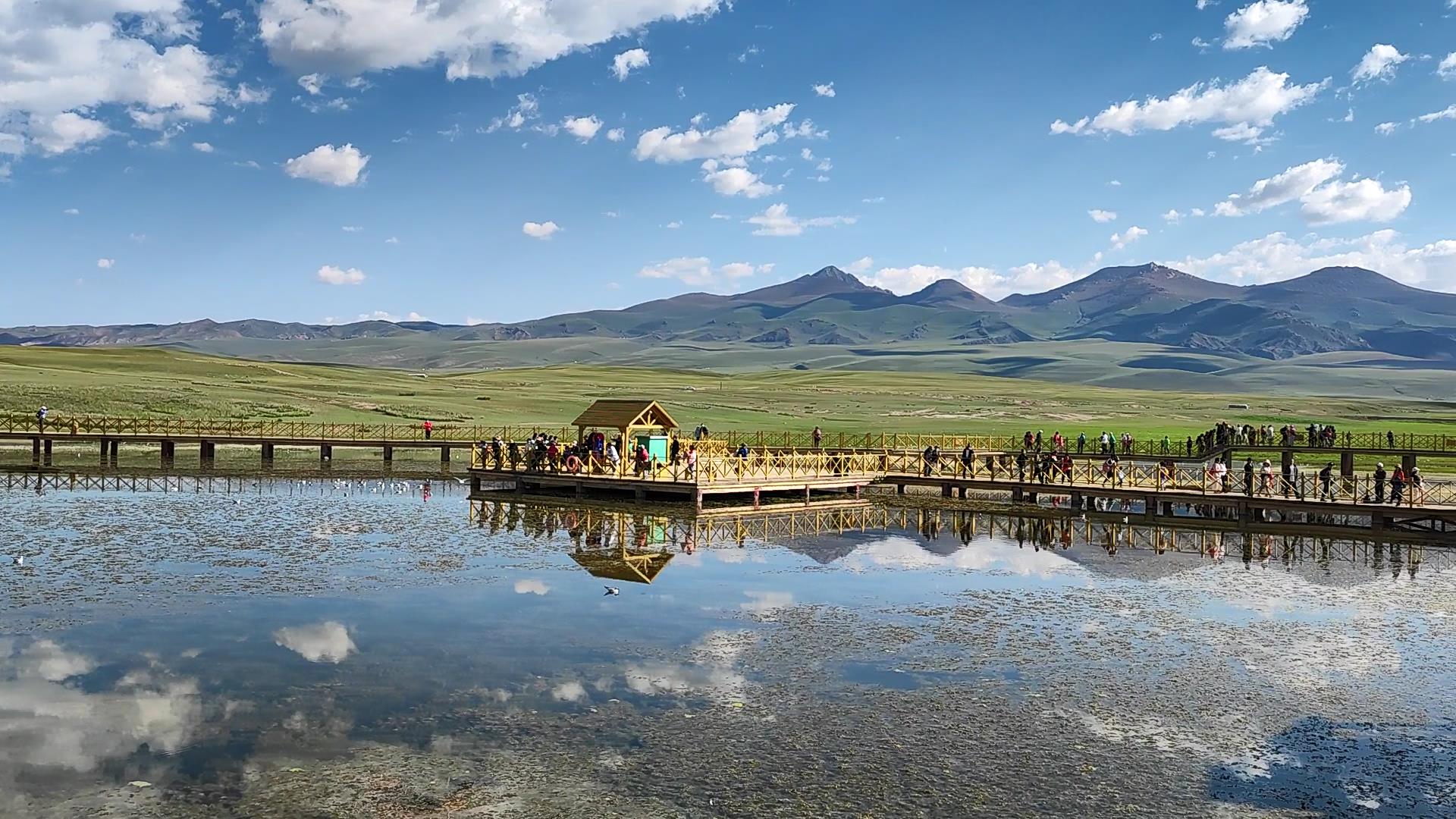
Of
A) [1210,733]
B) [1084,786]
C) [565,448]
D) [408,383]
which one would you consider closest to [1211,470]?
[565,448]

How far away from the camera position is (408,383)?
517 ft

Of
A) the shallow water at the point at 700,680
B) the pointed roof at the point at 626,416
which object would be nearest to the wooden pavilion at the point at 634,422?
the pointed roof at the point at 626,416

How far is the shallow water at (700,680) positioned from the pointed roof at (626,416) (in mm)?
19444

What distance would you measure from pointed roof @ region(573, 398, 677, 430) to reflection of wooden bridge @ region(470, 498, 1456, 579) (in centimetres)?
656

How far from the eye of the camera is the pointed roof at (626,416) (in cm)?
5894

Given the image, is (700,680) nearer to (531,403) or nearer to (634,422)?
(634,422)

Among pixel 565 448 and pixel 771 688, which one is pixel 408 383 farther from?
pixel 771 688

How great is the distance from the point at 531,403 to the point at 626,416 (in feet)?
239

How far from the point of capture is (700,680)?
2189 cm

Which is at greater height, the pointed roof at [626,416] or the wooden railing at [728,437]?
the pointed roof at [626,416]

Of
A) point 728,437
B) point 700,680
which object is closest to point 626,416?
point 728,437

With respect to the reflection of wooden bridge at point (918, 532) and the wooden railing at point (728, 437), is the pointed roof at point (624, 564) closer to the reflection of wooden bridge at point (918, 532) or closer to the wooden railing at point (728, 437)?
the reflection of wooden bridge at point (918, 532)

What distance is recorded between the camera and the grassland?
101 m

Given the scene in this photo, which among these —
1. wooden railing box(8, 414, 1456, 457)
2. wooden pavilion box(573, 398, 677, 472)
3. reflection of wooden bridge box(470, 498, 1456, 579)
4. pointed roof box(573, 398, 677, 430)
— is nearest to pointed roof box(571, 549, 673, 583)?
reflection of wooden bridge box(470, 498, 1456, 579)
